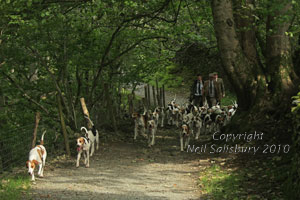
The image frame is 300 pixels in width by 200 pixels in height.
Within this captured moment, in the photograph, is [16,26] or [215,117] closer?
[16,26]

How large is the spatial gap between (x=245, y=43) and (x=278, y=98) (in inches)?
85.4

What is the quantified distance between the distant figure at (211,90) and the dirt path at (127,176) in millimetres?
3098

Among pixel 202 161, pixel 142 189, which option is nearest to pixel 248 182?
pixel 142 189

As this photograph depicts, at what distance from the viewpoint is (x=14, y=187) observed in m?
8.41

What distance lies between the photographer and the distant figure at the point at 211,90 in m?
16.2

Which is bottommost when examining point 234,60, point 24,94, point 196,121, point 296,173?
point 296,173

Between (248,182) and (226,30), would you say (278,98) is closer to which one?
(226,30)

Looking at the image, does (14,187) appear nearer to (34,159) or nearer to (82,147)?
(34,159)

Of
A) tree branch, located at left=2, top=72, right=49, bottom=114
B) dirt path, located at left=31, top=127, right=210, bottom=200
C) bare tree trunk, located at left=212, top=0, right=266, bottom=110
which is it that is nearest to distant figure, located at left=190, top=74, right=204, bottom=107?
dirt path, located at left=31, top=127, right=210, bottom=200

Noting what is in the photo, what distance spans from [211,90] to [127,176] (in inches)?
288

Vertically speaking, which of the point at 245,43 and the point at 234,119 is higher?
the point at 245,43

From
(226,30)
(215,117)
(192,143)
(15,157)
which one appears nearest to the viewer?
(15,157)

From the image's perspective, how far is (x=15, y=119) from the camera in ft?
52.5

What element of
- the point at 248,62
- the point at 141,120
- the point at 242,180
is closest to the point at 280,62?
the point at 248,62
